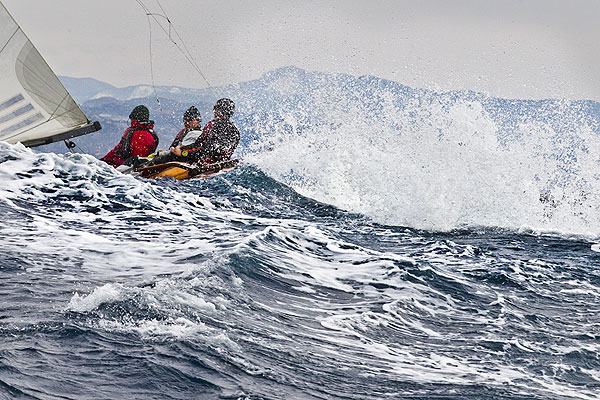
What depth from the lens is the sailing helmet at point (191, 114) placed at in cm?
1379

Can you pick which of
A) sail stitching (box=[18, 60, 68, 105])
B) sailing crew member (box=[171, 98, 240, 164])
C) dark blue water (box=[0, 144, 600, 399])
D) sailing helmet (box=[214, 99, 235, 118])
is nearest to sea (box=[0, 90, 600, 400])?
dark blue water (box=[0, 144, 600, 399])

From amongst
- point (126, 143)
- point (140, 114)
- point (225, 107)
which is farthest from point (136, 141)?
point (225, 107)

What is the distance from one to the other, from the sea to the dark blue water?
2 centimetres

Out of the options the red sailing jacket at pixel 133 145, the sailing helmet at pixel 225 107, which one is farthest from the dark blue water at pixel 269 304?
the sailing helmet at pixel 225 107

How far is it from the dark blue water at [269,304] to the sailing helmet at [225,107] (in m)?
3.61

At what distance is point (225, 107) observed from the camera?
1305cm

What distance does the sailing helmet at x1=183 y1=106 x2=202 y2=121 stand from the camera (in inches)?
543

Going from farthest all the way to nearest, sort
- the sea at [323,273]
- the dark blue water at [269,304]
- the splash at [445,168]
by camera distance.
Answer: the splash at [445,168], the sea at [323,273], the dark blue water at [269,304]

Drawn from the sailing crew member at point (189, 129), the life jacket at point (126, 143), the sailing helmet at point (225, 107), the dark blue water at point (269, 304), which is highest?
the sailing helmet at point (225, 107)

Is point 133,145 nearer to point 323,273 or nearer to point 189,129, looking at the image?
point 189,129

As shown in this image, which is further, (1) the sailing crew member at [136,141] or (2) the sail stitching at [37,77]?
(1) the sailing crew member at [136,141]

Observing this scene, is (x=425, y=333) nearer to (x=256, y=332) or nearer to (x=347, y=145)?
(x=256, y=332)

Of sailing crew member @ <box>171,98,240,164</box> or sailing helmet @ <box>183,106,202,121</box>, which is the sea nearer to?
sailing crew member @ <box>171,98,240,164</box>

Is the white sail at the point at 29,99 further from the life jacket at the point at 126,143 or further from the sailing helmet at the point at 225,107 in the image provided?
the sailing helmet at the point at 225,107
